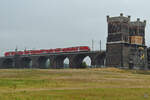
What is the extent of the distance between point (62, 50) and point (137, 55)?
4554 cm

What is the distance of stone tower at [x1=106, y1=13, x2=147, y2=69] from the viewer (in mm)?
121625

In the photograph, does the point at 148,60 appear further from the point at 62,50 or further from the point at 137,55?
the point at 62,50

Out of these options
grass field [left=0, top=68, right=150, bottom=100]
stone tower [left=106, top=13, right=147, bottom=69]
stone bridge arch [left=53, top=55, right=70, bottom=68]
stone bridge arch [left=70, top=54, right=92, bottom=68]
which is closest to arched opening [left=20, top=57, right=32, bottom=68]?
stone bridge arch [left=53, top=55, right=70, bottom=68]

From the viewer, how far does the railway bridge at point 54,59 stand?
454 feet

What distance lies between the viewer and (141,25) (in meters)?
134

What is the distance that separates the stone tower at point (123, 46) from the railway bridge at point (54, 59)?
11056 mm

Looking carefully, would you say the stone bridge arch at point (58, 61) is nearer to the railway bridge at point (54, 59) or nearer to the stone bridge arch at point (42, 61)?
the railway bridge at point (54, 59)

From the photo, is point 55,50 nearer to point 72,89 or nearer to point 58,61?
point 58,61

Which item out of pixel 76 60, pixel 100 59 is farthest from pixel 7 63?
pixel 100 59

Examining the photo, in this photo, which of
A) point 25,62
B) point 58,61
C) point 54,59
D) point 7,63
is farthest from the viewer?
point 7,63

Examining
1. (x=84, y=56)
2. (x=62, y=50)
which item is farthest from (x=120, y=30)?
(x=62, y=50)

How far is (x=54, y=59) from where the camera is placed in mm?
Result: 156000

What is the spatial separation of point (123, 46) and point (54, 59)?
48.1 metres

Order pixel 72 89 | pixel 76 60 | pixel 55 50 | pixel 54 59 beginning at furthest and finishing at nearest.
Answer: pixel 55 50, pixel 54 59, pixel 76 60, pixel 72 89
